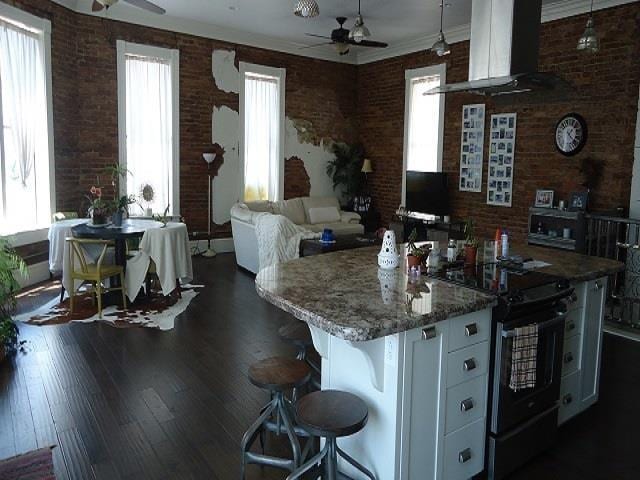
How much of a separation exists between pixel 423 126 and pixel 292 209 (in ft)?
8.35

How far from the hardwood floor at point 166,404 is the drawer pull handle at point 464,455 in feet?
1.31

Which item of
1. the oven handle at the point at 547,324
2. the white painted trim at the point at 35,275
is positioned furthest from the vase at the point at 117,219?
the oven handle at the point at 547,324

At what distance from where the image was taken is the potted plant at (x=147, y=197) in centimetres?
673

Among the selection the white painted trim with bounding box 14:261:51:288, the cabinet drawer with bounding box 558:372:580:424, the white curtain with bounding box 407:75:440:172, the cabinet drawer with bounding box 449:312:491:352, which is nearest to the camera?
the cabinet drawer with bounding box 449:312:491:352

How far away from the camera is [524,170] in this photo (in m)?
6.50

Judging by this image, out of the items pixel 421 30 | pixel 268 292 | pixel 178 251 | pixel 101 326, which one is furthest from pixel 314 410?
pixel 421 30

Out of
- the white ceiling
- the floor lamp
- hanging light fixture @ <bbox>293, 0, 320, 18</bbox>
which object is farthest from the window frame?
hanging light fixture @ <bbox>293, 0, 320, 18</bbox>

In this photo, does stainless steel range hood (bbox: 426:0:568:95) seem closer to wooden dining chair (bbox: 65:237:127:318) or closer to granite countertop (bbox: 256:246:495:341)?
granite countertop (bbox: 256:246:495:341)

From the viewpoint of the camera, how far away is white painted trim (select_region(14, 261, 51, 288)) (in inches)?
221

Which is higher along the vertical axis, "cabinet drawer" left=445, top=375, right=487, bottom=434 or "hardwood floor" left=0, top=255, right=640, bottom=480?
"cabinet drawer" left=445, top=375, right=487, bottom=434

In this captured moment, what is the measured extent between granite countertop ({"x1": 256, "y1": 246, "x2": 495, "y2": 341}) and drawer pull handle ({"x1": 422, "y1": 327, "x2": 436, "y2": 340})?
0.19 ft

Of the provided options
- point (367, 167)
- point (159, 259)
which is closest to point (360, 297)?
point (159, 259)

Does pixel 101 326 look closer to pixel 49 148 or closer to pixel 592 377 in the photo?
pixel 49 148

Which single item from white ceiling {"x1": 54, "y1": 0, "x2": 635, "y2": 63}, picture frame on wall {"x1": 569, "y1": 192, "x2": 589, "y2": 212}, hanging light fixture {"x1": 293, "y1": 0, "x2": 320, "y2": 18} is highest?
white ceiling {"x1": 54, "y1": 0, "x2": 635, "y2": 63}
